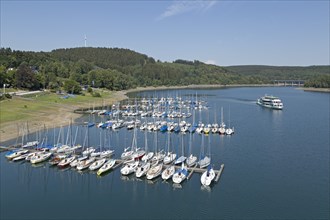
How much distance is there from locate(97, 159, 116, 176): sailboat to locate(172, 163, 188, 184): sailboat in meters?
10.7

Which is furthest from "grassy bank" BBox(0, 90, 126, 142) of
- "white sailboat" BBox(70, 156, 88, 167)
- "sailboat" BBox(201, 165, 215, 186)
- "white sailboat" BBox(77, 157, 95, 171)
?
"sailboat" BBox(201, 165, 215, 186)

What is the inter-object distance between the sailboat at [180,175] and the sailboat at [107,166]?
1075cm

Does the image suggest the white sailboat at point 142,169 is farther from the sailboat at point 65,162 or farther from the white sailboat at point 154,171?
the sailboat at point 65,162

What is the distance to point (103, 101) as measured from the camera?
13900cm

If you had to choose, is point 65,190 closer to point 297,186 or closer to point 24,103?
point 297,186

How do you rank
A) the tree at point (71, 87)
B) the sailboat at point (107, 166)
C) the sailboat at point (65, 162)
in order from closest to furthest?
the sailboat at point (107, 166)
the sailboat at point (65, 162)
the tree at point (71, 87)

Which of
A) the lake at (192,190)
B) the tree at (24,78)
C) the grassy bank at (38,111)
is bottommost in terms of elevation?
the lake at (192,190)

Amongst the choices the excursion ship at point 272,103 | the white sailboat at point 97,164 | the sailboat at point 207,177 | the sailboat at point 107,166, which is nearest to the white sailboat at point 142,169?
the sailboat at point 107,166

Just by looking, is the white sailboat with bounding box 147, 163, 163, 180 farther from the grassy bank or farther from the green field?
the green field

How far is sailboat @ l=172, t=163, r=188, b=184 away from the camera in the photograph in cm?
4603

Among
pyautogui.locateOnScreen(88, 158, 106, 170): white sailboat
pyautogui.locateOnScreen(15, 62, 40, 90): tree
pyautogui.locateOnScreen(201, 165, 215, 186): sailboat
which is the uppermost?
pyautogui.locateOnScreen(15, 62, 40, 90): tree

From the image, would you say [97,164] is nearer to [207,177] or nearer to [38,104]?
[207,177]

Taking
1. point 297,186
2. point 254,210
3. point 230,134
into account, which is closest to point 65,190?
point 254,210

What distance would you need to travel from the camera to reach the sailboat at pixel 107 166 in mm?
49812
